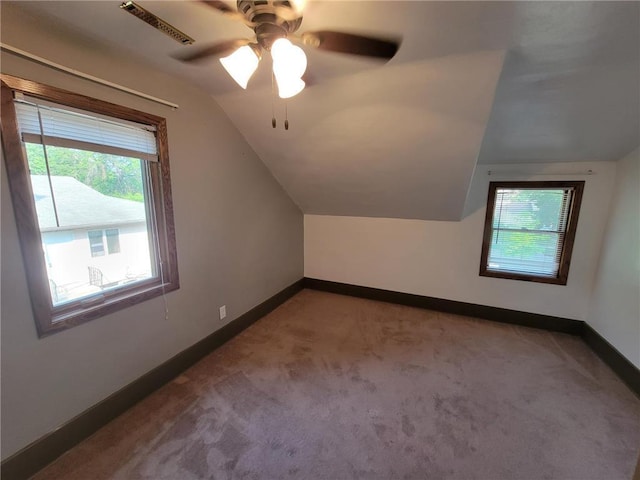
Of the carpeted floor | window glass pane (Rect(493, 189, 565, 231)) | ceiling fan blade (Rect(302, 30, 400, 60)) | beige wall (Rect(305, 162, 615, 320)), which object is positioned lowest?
the carpeted floor

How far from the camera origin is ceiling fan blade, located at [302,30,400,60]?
1055 millimetres

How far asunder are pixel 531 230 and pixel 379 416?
7.93 ft

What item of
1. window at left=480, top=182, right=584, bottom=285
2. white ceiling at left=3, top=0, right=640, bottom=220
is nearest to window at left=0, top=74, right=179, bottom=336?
white ceiling at left=3, top=0, right=640, bottom=220

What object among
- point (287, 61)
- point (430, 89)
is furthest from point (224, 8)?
point (430, 89)

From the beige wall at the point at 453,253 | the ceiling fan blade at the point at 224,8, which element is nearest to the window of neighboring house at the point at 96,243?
the ceiling fan blade at the point at 224,8

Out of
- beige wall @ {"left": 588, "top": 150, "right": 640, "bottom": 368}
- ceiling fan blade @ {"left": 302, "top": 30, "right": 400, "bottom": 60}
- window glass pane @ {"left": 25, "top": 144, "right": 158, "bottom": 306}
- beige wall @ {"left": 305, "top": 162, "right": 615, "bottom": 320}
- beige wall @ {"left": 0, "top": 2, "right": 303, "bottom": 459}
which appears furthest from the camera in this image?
beige wall @ {"left": 305, "top": 162, "right": 615, "bottom": 320}

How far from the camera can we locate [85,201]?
164cm

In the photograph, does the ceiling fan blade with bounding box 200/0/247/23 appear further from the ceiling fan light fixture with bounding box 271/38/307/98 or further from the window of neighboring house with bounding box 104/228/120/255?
the window of neighboring house with bounding box 104/228/120/255

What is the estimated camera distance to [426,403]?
1.96 metres

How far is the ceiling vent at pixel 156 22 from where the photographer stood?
3.88ft

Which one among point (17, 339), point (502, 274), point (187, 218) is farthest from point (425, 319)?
point (17, 339)

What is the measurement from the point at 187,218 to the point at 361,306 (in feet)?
7.59

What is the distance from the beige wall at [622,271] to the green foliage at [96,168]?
372 cm

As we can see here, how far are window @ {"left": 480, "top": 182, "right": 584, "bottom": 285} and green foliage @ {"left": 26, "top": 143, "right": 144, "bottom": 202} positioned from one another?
3.21m
